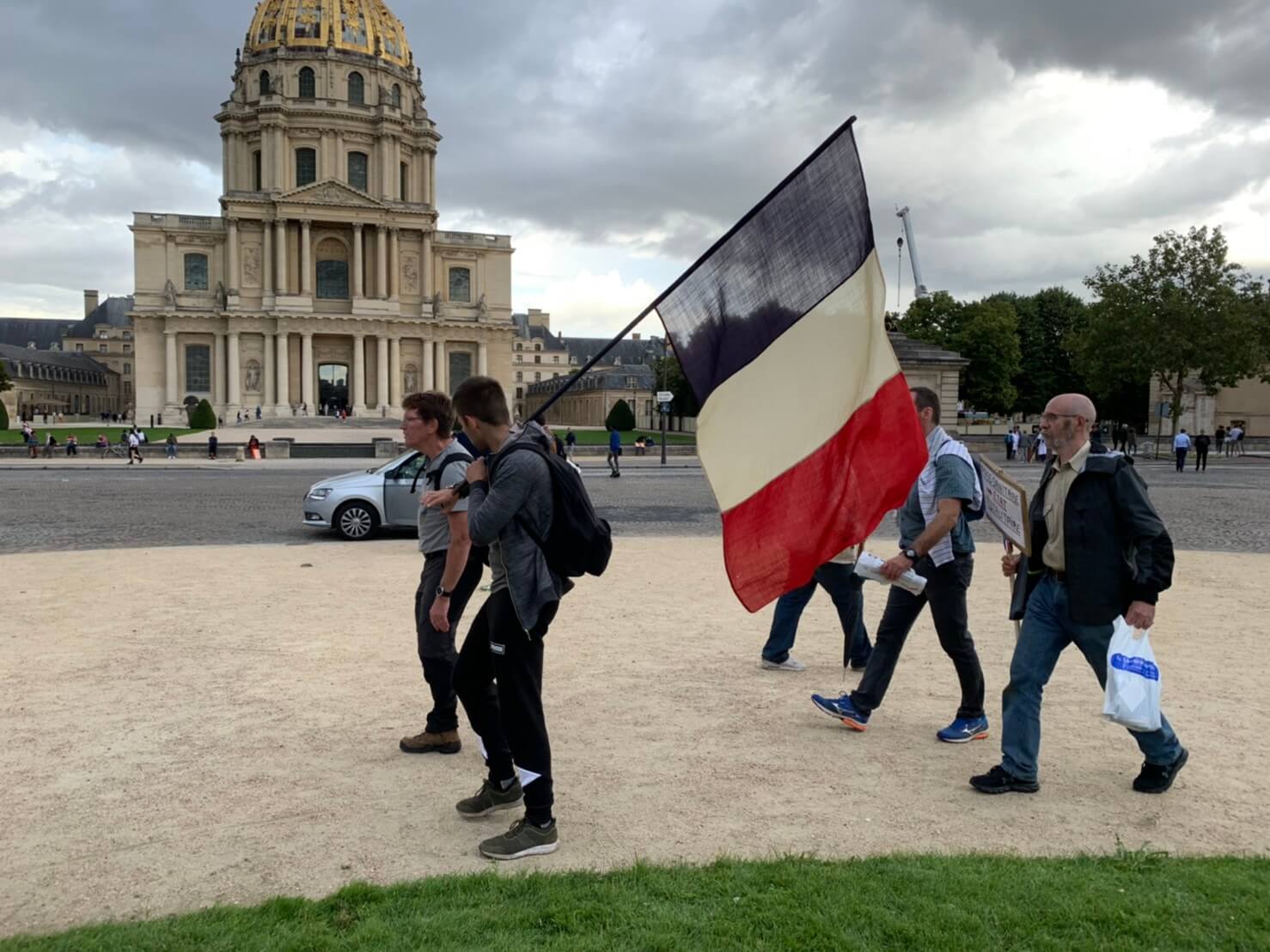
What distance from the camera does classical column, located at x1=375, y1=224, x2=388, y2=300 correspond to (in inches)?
3177

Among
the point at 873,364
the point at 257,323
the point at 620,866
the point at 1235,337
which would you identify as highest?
the point at 257,323

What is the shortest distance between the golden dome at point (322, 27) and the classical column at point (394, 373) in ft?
82.1

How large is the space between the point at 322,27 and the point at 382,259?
20211mm

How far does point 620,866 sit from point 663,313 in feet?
7.42

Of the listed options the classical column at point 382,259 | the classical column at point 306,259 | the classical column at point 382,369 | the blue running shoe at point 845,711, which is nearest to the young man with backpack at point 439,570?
the blue running shoe at point 845,711

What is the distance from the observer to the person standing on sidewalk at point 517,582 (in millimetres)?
3840

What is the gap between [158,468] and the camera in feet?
113

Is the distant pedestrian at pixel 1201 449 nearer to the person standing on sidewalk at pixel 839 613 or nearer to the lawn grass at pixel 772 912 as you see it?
the person standing on sidewalk at pixel 839 613

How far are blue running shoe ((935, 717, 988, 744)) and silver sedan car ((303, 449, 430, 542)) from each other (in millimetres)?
10390

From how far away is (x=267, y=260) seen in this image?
78625 millimetres

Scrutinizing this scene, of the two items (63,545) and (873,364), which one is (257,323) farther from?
(873,364)

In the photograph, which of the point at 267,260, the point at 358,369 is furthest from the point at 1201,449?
the point at 267,260

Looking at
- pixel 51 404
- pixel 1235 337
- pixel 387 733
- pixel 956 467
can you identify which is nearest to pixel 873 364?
pixel 956 467

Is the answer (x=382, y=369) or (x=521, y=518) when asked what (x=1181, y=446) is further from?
(x=382, y=369)
